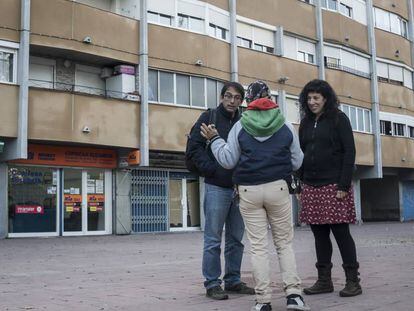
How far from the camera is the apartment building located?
1980 centimetres

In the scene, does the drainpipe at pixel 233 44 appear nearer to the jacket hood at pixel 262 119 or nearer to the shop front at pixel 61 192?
the shop front at pixel 61 192

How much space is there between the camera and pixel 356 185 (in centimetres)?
3509

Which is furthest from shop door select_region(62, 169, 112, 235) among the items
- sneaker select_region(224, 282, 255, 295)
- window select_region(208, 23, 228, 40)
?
sneaker select_region(224, 282, 255, 295)

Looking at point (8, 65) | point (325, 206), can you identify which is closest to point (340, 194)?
point (325, 206)

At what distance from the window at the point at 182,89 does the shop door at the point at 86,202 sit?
3.72 metres

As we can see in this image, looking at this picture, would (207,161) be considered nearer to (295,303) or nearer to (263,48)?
(295,303)

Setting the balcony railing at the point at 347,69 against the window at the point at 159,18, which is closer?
the window at the point at 159,18

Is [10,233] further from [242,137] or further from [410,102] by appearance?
[410,102]

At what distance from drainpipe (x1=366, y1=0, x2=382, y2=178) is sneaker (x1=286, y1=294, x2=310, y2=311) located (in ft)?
100.0

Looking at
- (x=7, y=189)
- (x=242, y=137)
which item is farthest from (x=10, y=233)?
(x=242, y=137)

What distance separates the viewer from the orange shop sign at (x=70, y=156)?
20.7 m

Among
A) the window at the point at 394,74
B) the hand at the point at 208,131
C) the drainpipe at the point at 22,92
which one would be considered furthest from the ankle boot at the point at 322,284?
the window at the point at 394,74

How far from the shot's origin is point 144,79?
2267 cm

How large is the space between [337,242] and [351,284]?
457 millimetres
